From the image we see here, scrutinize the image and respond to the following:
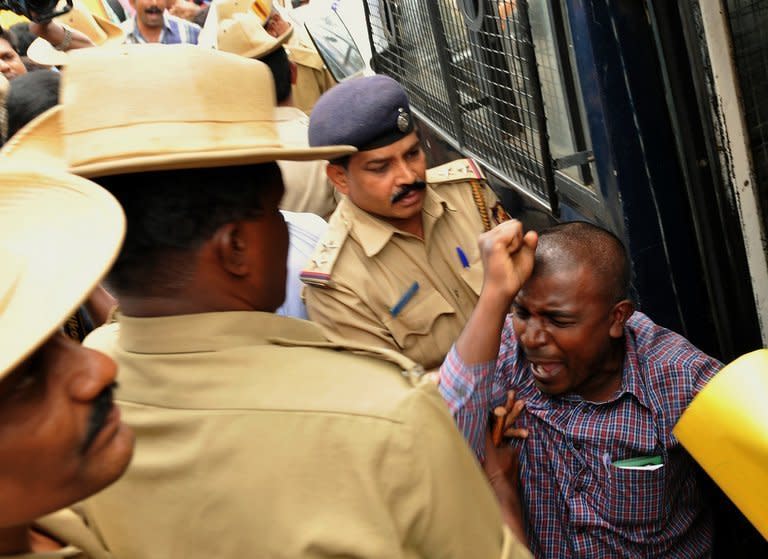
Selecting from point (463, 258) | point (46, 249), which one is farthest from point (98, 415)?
point (463, 258)

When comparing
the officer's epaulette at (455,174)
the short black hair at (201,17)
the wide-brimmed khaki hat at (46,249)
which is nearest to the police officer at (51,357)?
the wide-brimmed khaki hat at (46,249)

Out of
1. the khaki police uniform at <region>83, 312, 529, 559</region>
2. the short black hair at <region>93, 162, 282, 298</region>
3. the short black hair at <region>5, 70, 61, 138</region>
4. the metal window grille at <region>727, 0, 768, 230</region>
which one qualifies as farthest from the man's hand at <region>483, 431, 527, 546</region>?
the short black hair at <region>5, 70, 61, 138</region>

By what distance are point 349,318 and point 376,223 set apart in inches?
12.4

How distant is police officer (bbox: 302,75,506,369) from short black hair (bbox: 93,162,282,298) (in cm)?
109

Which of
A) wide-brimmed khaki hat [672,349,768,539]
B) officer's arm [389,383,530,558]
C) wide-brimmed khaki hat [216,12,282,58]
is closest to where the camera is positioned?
officer's arm [389,383,530,558]

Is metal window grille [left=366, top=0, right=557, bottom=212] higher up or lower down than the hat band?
lower down

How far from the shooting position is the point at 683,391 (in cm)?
193

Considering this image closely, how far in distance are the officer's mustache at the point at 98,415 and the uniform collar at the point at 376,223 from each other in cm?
146

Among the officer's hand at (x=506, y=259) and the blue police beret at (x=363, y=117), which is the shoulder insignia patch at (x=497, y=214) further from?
the officer's hand at (x=506, y=259)

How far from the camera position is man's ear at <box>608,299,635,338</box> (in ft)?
6.64

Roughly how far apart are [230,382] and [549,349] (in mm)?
983

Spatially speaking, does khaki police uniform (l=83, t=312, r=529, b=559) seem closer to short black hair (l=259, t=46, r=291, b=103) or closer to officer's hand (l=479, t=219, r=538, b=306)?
officer's hand (l=479, t=219, r=538, b=306)

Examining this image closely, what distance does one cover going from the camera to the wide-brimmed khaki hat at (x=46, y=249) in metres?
0.87

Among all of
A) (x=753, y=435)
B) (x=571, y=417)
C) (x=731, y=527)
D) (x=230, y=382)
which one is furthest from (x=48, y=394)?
(x=731, y=527)
